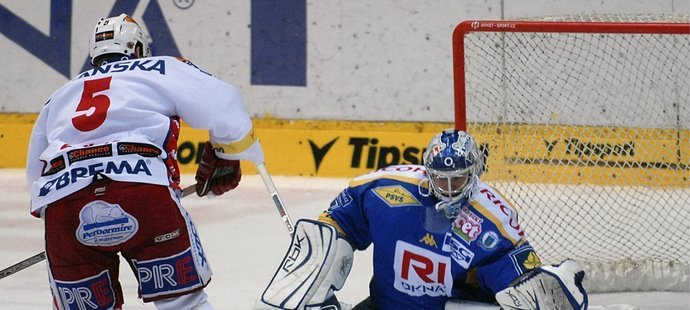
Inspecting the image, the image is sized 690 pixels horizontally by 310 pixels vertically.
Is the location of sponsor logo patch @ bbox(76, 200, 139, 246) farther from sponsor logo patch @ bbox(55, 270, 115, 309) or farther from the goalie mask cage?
the goalie mask cage

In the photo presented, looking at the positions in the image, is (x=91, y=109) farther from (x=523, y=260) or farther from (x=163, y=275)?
(x=523, y=260)

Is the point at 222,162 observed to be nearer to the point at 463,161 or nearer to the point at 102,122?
the point at 102,122

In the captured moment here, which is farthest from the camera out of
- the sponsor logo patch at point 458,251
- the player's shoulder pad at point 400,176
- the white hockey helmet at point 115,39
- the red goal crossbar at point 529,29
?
the red goal crossbar at point 529,29

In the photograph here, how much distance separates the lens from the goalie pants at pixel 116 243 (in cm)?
313

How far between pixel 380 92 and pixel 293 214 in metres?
1.22

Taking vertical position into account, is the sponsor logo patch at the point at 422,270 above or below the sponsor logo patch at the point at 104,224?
below

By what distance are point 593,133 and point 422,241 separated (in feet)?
8.50

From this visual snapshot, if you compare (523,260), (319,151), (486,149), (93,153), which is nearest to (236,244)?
(486,149)

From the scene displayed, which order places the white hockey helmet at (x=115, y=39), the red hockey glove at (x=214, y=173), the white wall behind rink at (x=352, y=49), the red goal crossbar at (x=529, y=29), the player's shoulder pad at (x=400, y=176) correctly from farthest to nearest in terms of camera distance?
the white wall behind rink at (x=352, y=49), the red goal crossbar at (x=529, y=29), the red hockey glove at (x=214, y=173), the white hockey helmet at (x=115, y=39), the player's shoulder pad at (x=400, y=176)

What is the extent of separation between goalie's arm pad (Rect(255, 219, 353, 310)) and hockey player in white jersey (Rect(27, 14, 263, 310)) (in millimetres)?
226

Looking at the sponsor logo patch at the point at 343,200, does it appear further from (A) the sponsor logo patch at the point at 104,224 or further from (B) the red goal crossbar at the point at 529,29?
(B) the red goal crossbar at the point at 529,29

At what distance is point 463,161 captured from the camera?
3199 mm

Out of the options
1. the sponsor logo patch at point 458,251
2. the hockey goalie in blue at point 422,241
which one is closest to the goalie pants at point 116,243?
the hockey goalie in blue at point 422,241

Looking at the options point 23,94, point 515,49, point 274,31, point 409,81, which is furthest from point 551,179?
point 23,94
